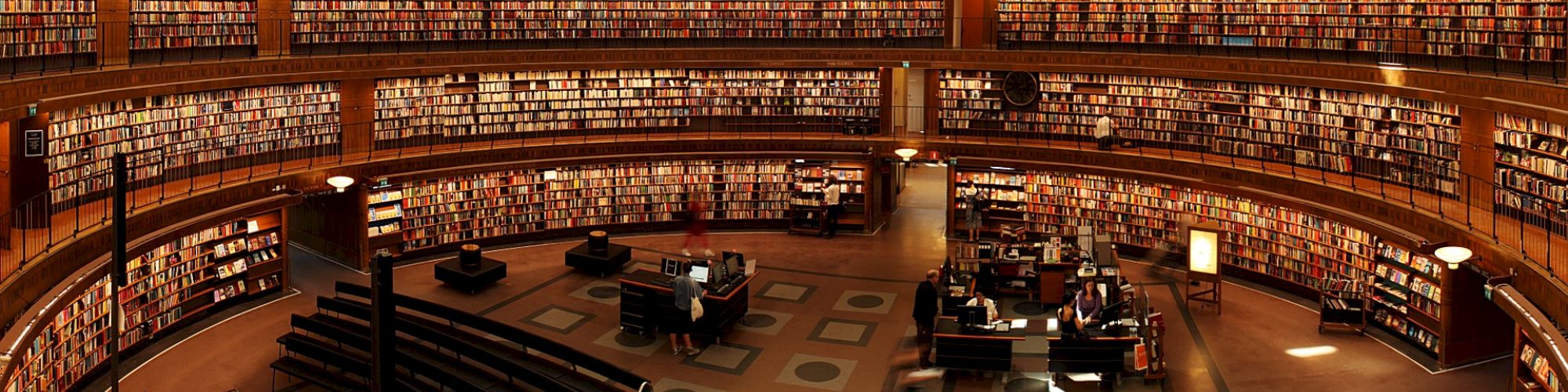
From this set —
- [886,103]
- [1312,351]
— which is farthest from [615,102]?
[1312,351]

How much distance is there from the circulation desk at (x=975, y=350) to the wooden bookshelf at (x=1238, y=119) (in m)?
4.80

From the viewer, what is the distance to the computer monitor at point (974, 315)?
11.8 meters

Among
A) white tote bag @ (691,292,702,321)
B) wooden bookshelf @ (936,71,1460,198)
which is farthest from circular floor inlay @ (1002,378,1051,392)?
wooden bookshelf @ (936,71,1460,198)

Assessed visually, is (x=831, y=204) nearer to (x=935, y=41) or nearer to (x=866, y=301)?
(x=935, y=41)

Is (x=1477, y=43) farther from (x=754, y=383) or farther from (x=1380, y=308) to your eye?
(x=754, y=383)

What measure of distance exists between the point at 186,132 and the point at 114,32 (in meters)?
1.58

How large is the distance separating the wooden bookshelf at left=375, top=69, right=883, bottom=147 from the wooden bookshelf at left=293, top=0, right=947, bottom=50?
520 mm

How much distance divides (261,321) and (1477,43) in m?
13.5

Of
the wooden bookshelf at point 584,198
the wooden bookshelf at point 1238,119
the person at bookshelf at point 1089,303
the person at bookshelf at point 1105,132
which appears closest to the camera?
the person at bookshelf at point 1089,303

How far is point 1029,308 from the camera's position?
48.5ft

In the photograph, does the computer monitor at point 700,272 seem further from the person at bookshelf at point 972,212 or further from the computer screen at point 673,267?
the person at bookshelf at point 972,212

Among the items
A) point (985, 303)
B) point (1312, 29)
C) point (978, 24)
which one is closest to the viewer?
point (985, 303)

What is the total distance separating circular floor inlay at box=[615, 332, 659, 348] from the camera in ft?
43.5

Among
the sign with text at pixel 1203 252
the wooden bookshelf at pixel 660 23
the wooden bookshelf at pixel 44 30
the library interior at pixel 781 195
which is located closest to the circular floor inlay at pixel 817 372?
the library interior at pixel 781 195
